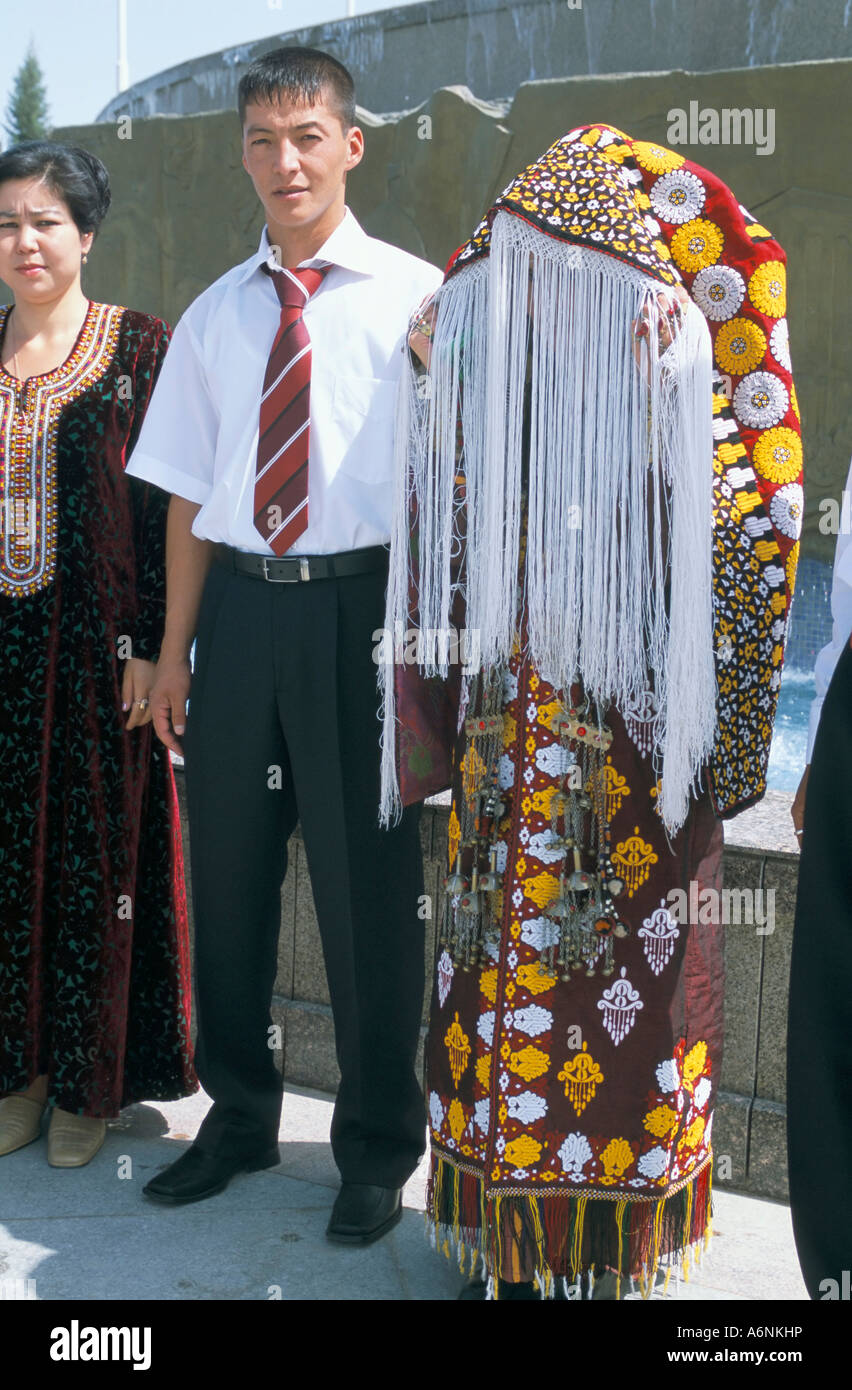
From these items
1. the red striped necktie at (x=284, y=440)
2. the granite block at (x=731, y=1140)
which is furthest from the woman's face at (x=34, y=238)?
the granite block at (x=731, y=1140)

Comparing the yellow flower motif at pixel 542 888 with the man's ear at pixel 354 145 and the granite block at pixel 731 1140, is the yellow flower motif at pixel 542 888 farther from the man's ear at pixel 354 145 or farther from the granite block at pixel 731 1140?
the man's ear at pixel 354 145

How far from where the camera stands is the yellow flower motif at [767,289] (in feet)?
6.55

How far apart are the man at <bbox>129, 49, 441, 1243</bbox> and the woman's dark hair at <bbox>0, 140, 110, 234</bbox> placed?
1.39ft

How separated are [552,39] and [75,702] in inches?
456

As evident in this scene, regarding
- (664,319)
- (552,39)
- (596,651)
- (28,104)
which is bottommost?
(596,651)

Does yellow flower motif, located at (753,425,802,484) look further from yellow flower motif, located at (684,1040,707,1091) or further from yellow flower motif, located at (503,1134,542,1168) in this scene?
yellow flower motif, located at (503,1134,542,1168)

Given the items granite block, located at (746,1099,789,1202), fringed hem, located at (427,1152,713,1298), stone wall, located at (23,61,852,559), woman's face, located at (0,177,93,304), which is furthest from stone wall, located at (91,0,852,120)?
fringed hem, located at (427,1152,713,1298)

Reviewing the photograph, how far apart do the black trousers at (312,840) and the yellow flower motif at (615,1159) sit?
1.76 feet

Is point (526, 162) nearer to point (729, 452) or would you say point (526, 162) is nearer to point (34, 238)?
point (34, 238)

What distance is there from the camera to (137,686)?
106 inches

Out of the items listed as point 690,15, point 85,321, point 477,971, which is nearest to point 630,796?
point 477,971

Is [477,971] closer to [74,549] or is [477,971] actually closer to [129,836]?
[129,836]

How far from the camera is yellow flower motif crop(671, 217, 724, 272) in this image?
6.57 feet

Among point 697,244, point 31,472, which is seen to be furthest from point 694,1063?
point 31,472
